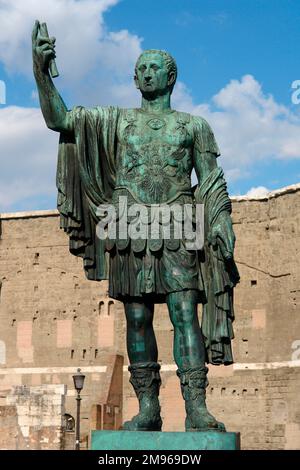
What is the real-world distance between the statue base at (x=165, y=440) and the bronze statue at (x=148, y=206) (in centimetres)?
26

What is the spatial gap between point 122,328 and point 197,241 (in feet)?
104

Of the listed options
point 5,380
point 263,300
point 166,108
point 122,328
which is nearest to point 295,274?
point 263,300

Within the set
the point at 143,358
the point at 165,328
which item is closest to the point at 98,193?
the point at 143,358

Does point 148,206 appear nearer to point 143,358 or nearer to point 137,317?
point 137,317

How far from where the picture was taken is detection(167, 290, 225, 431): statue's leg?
6.53 meters

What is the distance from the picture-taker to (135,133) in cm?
686

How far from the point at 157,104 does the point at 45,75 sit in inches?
29.0

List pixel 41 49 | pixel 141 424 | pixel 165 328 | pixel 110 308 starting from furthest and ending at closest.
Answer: pixel 110 308, pixel 165 328, pixel 41 49, pixel 141 424

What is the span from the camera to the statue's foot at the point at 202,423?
6348mm

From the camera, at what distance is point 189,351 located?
21.6 feet

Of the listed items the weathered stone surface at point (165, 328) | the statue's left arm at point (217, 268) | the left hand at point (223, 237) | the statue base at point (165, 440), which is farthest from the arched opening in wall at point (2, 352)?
the statue base at point (165, 440)

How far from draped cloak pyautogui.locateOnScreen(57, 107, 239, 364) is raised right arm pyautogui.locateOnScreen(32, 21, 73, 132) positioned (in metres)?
0.16
